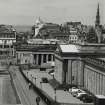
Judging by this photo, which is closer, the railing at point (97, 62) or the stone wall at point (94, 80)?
the stone wall at point (94, 80)

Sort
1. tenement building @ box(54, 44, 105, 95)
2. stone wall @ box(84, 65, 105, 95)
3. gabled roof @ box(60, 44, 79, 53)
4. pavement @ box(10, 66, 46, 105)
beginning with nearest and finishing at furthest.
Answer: pavement @ box(10, 66, 46, 105) < stone wall @ box(84, 65, 105, 95) < tenement building @ box(54, 44, 105, 95) < gabled roof @ box(60, 44, 79, 53)

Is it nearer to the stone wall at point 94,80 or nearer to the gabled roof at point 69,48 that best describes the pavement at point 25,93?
the stone wall at point 94,80

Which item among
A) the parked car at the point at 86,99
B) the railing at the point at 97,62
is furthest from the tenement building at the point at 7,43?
the parked car at the point at 86,99

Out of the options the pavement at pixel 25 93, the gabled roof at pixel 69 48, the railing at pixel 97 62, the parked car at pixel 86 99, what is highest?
the gabled roof at pixel 69 48

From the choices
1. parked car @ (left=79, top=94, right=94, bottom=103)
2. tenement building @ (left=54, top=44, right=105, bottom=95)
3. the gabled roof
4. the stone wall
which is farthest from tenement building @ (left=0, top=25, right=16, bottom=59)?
parked car @ (left=79, top=94, right=94, bottom=103)

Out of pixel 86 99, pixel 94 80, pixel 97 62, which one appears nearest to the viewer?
pixel 86 99

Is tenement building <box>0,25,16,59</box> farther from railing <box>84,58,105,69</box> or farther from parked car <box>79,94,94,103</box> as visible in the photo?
parked car <box>79,94,94,103</box>

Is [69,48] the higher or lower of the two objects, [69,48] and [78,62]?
the higher

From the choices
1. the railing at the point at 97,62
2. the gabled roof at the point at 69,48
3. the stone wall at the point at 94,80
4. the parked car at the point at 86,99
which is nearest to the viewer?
the parked car at the point at 86,99

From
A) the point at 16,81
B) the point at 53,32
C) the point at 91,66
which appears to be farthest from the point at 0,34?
the point at 91,66

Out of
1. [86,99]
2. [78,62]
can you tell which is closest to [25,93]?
[86,99]

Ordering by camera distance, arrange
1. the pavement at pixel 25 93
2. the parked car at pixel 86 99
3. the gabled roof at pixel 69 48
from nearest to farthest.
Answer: the parked car at pixel 86 99
the pavement at pixel 25 93
the gabled roof at pixel 69 48

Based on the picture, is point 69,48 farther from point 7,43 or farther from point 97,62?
point 7,43

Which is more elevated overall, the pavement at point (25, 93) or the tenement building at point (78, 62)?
the tenement building at point (78, 62)
